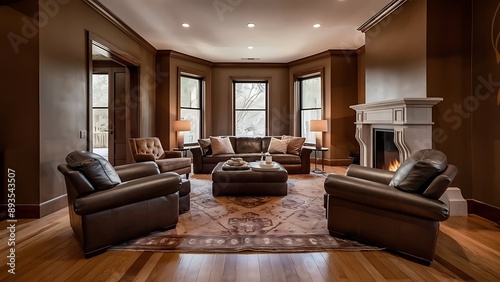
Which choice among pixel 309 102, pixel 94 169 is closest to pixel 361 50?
pixel 309 102

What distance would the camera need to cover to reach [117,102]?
6.15 meters

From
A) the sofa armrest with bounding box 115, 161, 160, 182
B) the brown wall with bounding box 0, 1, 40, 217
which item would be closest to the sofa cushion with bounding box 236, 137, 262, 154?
the sofa armrest with bounding box 115, 161, 160, 182

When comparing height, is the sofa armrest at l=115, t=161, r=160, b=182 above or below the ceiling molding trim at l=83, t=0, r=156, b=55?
below

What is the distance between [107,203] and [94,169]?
333mm

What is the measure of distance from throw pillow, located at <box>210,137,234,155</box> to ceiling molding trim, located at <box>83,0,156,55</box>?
8.75 ft

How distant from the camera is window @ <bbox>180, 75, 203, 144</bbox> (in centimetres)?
742

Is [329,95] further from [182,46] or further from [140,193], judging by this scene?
[140,193]

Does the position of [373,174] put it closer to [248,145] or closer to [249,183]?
[249,183]

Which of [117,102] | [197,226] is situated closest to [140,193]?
[197,226]

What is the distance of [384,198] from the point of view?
2.27 meters

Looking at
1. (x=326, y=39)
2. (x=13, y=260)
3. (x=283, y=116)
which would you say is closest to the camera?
(x=13, y=260)

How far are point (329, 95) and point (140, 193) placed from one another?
5740 millimetres

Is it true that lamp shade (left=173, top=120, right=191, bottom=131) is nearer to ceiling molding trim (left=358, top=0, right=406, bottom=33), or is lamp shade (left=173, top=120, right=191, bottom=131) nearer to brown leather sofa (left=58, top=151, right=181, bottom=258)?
brown leather sofa (left=58, top=151, right=181, bottom=258)

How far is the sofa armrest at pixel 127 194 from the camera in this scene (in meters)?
2.17
